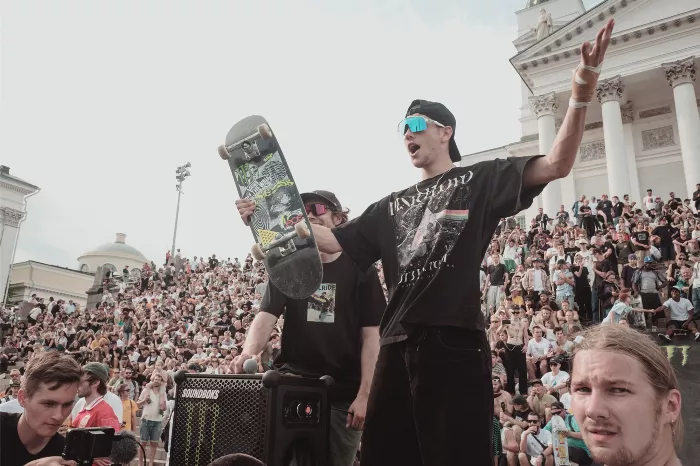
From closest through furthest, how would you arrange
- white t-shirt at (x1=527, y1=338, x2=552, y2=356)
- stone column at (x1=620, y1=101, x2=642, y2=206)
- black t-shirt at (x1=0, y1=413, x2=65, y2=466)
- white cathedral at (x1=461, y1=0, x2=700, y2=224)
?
black t-shirt at (x1=0, y1=413, x2=65, y2=466), white t-shirt at (x1=527, y1=338, x2=552, y2=356), white cathedral at (x1=461, y1=0, x2=700, y2=224), stone column at (x1=620, y1=101, x2=642, y2=206)

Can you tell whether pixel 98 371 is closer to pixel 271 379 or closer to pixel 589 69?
pixel 271 379

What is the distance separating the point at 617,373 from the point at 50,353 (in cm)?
286

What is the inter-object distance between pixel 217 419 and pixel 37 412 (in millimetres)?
1155

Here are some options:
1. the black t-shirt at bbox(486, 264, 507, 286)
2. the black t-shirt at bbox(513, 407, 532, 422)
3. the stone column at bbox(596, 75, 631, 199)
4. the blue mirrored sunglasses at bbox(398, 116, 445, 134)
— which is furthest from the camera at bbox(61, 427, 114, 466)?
the stone column at bbox(596, 75, 631, 199)

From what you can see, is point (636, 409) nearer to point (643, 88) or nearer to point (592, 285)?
point (592, 285)

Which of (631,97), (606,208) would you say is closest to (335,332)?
(606,208)

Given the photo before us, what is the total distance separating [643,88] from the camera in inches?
1176

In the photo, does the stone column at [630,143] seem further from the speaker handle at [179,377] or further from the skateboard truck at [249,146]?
the speaker handle at [179,377]

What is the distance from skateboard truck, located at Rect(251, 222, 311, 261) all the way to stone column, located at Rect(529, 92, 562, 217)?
88.9ft

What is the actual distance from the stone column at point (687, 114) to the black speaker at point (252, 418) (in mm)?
26933

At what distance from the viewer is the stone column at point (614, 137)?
26.0 metres

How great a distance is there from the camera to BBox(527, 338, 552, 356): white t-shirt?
10305 millimetres

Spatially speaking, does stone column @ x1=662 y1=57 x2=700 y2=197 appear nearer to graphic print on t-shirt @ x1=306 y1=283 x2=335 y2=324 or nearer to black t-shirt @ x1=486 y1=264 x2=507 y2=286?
Answer: black t-shirt @ x1=486 y1=264 x2=507 y2=286

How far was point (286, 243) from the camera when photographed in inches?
105
